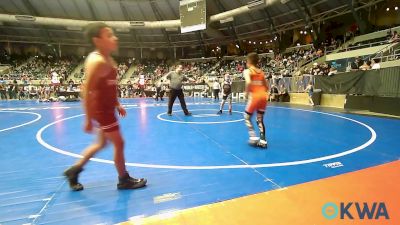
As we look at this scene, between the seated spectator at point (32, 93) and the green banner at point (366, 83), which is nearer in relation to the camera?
the green banner at point (366, 83)

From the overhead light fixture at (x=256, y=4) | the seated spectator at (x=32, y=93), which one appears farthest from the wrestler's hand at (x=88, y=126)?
the overhead light fixture at (x=256, y=4)

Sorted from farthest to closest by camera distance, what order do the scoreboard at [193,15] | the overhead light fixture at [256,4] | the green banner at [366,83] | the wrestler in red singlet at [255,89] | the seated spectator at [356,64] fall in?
the scoreboard at [193,15] < the overhead light fixture at [256,4] < the seated spectator at [356,64] < the green banner at [366,83] < the wrestler in red singlet at [255,89]

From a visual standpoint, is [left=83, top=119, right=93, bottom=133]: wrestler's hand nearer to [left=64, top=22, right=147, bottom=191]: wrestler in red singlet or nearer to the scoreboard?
[left=64, top=22, right=147, bottom=191]: wrestler in red singlet

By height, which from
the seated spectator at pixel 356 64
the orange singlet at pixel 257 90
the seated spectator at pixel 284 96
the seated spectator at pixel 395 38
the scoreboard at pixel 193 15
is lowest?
the seated spectator at pixel 284 96

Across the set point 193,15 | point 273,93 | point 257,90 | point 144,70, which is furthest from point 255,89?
point 144,70

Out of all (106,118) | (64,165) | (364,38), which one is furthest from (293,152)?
Answer: (364,38)

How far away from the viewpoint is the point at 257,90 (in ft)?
16.3

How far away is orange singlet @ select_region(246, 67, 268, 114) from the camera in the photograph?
495 cm

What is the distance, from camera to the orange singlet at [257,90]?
4953mm

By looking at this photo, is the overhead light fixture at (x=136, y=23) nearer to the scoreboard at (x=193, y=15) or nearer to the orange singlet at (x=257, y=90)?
the scoreboard at (x=193, y=15)

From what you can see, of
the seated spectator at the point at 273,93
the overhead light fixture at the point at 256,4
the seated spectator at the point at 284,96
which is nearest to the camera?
the seated spectator at the point at 284,96

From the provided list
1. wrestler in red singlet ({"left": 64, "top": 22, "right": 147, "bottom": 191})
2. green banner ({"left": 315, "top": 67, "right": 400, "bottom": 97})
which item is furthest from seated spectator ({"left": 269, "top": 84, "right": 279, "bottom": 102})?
wrestler in red singlet ({"left": 64, "top": 22, "right": 147, "bottom": 191})

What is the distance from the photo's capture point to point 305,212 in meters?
2.38

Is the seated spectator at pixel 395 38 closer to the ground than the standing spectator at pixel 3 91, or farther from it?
farther from it
